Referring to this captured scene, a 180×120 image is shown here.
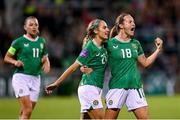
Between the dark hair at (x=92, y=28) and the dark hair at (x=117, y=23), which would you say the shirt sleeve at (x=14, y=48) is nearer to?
the dark hair at (x=92, y=28)

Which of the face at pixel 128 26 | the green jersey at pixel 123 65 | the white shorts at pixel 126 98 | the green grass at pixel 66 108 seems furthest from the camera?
the green grass at pixel 66 108

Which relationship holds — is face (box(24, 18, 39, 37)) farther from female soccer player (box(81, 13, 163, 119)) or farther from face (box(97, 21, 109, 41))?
female soccer player (box(81, 13, 163, 119))

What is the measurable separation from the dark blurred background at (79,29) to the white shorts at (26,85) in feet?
37.3

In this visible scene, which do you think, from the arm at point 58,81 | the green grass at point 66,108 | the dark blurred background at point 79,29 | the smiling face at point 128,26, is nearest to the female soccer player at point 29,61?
the arm at point 58,81

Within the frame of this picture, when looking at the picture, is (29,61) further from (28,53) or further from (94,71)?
(94,71)

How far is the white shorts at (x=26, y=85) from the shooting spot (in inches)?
620

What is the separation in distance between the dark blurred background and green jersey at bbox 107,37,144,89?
1422cm

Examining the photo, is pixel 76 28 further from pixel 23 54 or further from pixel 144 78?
pixel 23 54

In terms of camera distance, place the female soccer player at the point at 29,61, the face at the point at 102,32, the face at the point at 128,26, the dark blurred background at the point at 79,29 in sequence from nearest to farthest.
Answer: the face at the point at 128,26, the face at the point at 102,32, the female soccer player at the point at 29,61, the dark blurred background at the point at 79,29

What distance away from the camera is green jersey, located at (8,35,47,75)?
15984mm

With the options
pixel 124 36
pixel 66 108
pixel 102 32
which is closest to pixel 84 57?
pixel 102 32

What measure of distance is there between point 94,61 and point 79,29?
16283mm

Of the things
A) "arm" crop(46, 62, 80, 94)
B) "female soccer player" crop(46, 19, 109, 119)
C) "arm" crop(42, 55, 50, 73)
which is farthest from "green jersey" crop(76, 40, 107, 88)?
"arm" crop(42, 55, 50, 73)

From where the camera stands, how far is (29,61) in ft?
52.5
